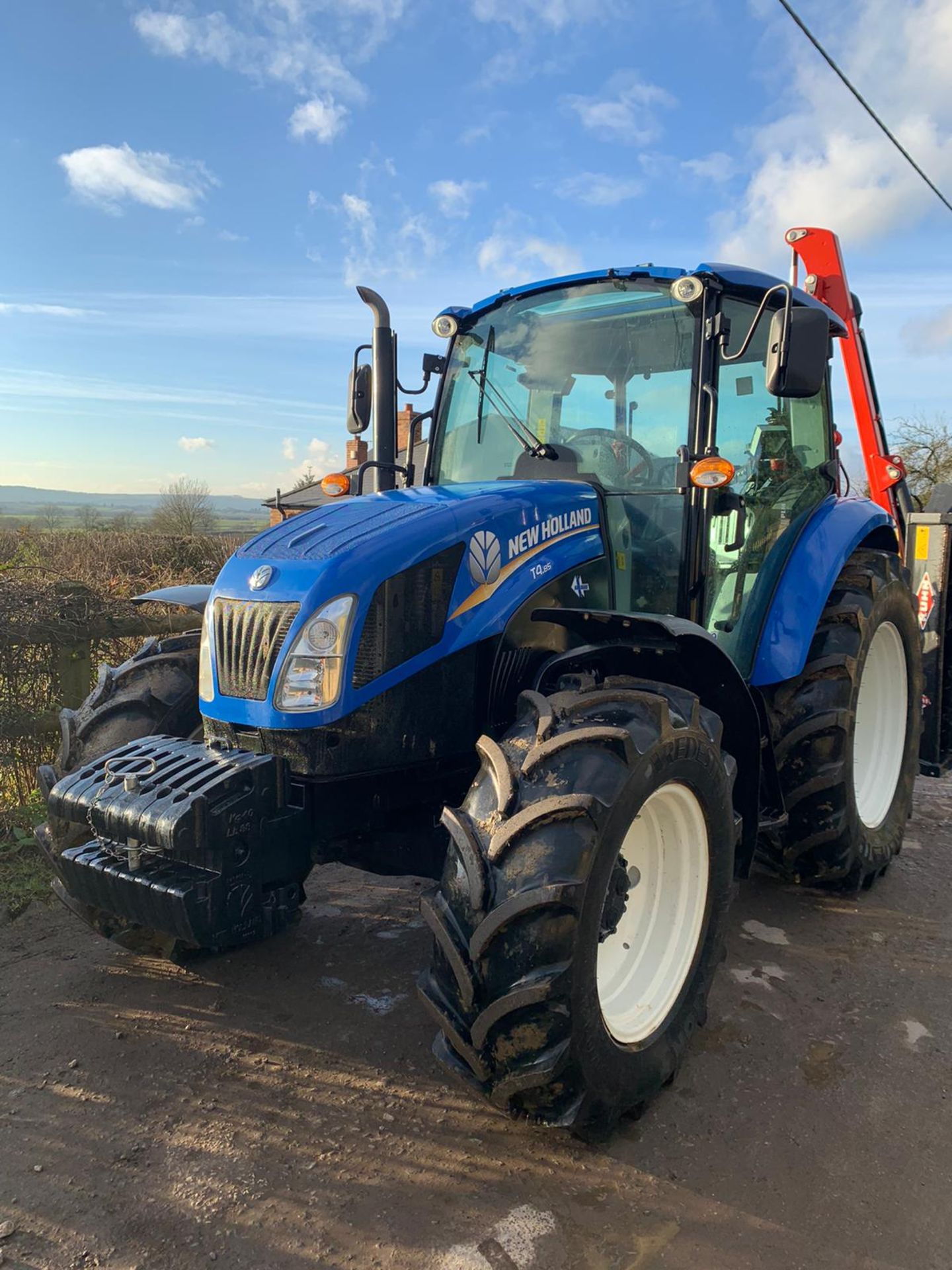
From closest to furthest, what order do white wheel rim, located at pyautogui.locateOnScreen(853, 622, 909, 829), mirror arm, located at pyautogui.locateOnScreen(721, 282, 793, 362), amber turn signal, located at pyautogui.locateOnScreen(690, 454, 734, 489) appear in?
1. mirror arm, located at pyautogui.locateOnScreen(721, 282, 793, 362)
2. amber turn signal, located at pyautogui.locateOnScreen(690, 454, 734, 489)
3. white wheel rim, located at pyautogui.locateOnScreen(853, 622, 909, 829)

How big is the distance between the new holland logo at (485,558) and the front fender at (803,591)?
1.31 metres

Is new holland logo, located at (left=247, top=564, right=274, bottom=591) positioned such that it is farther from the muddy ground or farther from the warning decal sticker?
the warning decal sticker

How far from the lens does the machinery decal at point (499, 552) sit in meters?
2.77

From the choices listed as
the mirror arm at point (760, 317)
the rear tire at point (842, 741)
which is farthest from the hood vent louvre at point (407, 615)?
the rear tire at point (842, 741)

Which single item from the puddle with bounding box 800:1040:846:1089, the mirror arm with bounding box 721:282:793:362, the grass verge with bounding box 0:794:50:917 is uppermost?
the mirror arm with bounding box 721:282:793:362

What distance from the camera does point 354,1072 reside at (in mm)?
2670

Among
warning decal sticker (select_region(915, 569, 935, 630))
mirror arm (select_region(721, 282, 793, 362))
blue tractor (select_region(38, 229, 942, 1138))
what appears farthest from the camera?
warning decal sticker (select_region(915, 569, 935, 630))

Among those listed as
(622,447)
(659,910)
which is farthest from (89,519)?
(659,910)

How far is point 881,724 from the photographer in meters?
4.55

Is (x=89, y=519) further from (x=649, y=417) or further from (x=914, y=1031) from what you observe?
(x=914, y=1031)

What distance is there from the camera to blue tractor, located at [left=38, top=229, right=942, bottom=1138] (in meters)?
2.18

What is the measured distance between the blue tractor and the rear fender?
0.01m

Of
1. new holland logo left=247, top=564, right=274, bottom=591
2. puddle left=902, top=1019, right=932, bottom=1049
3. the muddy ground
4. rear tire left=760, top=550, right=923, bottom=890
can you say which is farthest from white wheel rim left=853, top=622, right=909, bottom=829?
new holland logo left=247, top=564, right=274, bottom=591

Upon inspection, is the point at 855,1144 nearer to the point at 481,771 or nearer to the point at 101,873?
the point at 481,771
